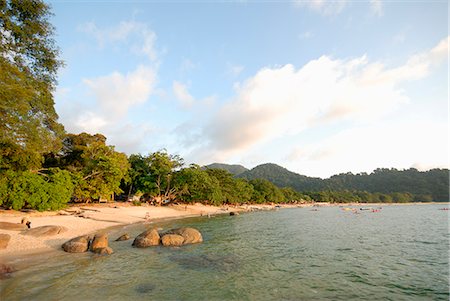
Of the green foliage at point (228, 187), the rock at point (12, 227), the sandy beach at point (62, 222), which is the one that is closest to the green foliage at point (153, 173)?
the sandy beach at point (62, 222)

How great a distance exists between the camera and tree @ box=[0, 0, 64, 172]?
15.2 metres

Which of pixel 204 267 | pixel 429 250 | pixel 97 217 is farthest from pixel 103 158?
pixel 429 250

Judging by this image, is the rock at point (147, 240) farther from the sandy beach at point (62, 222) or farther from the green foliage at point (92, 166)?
the green foliage at point (92, 166)

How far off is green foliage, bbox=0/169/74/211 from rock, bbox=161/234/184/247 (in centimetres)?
Result: 2151

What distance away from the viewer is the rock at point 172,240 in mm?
19719

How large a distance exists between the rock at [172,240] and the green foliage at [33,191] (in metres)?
21.5

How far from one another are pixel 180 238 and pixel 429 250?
2088cm

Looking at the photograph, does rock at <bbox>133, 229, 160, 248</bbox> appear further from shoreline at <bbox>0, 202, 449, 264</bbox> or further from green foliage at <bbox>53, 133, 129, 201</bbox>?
green foliage at <bbox>53, 133, 129, 201</bbox>

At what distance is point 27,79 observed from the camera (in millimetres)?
17141

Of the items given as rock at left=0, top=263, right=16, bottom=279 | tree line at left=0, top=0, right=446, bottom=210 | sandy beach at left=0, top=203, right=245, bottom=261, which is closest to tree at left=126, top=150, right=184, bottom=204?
tree line at left=0, top=0, right=446, bottom=210

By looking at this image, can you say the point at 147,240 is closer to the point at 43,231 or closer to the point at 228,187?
the point at 43,231

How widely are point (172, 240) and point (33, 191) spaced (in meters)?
22.5

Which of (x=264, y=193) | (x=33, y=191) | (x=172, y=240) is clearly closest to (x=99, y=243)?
(x=172, y=240)

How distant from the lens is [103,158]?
147ft
